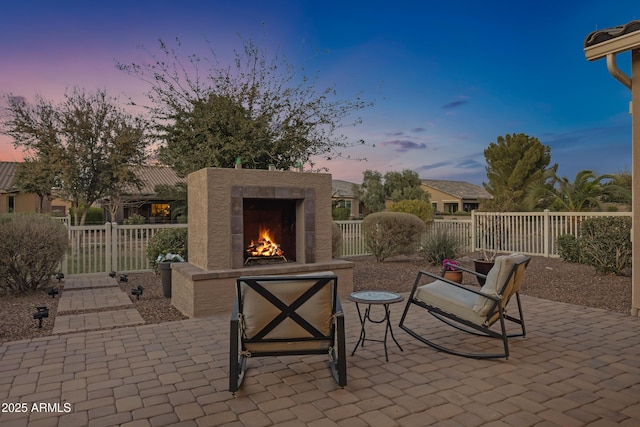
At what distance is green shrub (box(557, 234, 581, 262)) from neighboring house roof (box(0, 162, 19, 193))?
24.0 metres

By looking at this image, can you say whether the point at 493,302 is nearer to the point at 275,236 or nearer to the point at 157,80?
the point at 275,236

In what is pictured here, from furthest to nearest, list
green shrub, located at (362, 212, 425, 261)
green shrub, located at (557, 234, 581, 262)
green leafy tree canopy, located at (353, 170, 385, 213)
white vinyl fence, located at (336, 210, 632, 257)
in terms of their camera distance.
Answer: green leafy tree canopy, located at (353, 170, 385, 213) → white vinyl fence, located at (336, 210, 632, 257) → green shrub, located at (362, 212, 425, 261) → green shrub, located at (557, 234, 581, 262)

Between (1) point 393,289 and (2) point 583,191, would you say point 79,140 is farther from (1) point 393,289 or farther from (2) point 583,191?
(2) point 583,191

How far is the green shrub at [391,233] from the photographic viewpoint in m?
11.0

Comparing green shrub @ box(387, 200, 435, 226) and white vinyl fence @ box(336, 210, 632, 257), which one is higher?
green shrub @ box(387, 200, 435, 226)

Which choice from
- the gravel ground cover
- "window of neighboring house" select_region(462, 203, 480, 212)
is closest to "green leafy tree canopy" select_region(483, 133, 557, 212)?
"window of neighboring house" select_region(462, 203, 480, 212)

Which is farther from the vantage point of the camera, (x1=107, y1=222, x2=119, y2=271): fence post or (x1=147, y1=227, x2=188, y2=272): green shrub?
(x1=107, y1=222, x2=119, y2=271): fence post

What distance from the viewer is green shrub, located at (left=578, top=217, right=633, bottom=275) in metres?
8.02

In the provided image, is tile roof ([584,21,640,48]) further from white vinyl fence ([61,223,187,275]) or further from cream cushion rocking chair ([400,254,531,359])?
white vinyl fence ([61,223,187,275])

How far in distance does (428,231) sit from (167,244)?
25.5 ft

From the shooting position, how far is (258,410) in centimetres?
275

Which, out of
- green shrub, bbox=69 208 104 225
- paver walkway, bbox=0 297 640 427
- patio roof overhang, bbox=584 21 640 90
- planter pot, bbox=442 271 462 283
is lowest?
paver walkway, bbox=0 297 640 427

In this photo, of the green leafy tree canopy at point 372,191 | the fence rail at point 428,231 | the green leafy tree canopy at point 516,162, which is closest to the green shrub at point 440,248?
the fence rail at point 428,231

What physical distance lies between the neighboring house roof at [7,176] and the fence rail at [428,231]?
41.5ft
